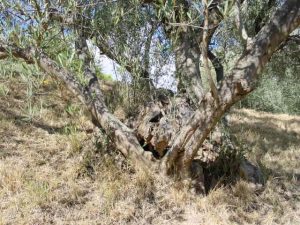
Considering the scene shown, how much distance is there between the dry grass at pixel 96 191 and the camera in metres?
4.66

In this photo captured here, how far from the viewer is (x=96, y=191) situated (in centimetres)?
Answer: 506

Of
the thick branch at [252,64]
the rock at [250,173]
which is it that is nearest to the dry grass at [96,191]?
the rock at [250,173]

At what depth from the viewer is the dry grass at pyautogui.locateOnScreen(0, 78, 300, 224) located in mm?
4664

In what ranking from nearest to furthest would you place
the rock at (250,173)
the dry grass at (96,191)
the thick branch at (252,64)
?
the thick branch at (252,64), the dry grass at (96,191), the rock at (250,173)

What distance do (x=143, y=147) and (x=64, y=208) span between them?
1.43 meters

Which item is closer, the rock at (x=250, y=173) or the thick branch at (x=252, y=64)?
the thick branch at (x=252, y=64)

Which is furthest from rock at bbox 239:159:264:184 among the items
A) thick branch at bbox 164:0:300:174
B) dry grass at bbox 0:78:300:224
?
thick branch at bbox 164:0:300:174

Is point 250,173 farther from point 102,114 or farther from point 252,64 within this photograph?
point 102,114

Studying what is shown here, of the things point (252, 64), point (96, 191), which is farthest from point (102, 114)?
point (252, 64)

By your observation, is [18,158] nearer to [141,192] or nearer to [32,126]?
[32,126]

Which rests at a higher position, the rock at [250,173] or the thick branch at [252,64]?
the thick branch at [252,64]

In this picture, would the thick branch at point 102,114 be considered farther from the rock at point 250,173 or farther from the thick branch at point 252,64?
the rock at point 250,173

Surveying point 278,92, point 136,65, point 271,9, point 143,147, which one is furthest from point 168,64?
point 278,92

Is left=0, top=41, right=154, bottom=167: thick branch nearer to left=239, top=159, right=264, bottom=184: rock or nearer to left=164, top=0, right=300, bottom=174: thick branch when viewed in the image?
left=164, top=0, right=300, bottom=174: thick branch
